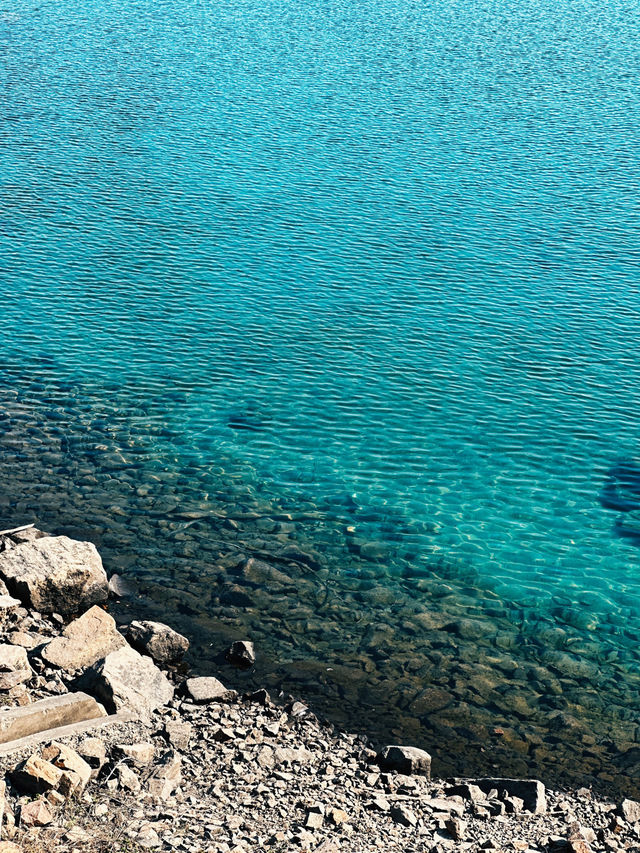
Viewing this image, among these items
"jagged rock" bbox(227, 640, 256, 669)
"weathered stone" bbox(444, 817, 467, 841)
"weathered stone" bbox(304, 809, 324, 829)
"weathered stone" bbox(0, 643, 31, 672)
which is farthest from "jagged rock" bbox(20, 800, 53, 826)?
"jagged rock" bbox(227, 640, 256, 669)

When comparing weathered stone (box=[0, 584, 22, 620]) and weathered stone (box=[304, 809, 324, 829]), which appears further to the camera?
weathered stone (box=[0, 584, 22, 620])

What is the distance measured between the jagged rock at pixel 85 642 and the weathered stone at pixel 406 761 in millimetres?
5239

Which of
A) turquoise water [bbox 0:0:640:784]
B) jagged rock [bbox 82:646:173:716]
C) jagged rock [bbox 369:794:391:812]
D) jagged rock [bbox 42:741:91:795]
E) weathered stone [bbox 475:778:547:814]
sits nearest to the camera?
jagged rock [bbox 42:741:91:795]

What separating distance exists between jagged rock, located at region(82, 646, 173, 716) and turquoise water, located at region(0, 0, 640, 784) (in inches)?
101

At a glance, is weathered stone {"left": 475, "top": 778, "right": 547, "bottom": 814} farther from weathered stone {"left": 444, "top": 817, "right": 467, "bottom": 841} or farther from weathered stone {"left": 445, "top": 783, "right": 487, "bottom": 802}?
weathered stone {"left": 444, "top": 817, "right": 467, "bottom": 841}

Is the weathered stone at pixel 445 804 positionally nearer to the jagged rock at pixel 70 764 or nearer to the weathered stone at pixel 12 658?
the jagged rock at pixel 70 764

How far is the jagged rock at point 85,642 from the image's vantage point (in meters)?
17.1

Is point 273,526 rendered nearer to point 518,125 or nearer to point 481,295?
point 481,295

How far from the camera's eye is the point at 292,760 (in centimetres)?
1559

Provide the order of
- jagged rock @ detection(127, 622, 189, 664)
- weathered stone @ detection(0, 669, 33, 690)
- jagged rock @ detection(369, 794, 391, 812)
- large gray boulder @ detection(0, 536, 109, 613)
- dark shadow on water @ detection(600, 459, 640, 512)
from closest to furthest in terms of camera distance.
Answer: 1. jagged rock @ detection(369, 794, 391, 812)
2. weathered stone @ detection(0, 669, 33, 690)
3. jagged rock @ detection(127, 622, 189, 664)
4. large gray boulder @ detection(0, 536, 109, 613)
5. dark shadow on water @ detection(600, 459, 640, 512)

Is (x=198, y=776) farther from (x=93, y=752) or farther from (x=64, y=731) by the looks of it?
(x=64, y=731)

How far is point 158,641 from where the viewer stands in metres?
18.4

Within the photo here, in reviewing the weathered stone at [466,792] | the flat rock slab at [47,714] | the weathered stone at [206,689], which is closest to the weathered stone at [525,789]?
the weathered stone at [466,792]

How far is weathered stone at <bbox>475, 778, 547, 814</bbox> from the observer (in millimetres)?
15133
